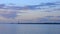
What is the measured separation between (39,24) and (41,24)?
2.0 inches

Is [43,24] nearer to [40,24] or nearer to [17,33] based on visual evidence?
[40,24]

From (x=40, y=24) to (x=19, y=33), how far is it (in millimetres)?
1990

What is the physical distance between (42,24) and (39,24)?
0.08 m

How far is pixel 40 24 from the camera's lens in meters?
4.65

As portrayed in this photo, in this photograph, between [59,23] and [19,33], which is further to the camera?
[59,23]

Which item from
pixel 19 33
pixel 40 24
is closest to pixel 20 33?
pixel 19 33

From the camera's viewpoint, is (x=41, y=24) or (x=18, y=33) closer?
(x=18, y=33)

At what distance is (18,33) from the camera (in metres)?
2.70

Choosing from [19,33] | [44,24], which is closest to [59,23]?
[44,24]

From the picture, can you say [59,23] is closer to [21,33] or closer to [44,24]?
[44,24]

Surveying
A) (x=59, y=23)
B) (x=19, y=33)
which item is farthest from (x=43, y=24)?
(x=19, y=33)

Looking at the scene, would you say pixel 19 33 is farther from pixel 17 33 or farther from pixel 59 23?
pixel 59 23

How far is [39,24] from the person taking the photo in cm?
466

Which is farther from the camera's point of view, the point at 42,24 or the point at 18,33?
the point at 42,24
